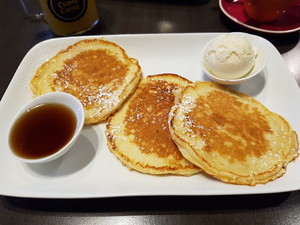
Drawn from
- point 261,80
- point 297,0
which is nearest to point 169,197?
point 261,80

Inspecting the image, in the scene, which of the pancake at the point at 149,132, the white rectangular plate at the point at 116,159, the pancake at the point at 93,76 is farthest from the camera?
the pancake at the point at 93,76

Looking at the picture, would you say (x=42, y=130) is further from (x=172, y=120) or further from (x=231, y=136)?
(x=231, y=136)

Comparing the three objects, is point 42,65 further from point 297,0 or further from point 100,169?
point 297,0

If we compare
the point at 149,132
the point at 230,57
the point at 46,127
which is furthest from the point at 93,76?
the point at 230,57

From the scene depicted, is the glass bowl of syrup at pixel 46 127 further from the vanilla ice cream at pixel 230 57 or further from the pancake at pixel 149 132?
the vanilla ice cream at pixel 230 57

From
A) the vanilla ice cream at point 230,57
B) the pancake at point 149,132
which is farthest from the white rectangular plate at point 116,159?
the vanilla ice cream at point 230,57

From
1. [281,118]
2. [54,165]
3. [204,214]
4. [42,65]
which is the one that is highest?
[42,65]

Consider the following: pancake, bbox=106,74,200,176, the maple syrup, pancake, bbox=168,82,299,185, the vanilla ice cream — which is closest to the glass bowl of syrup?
the maple syrup
